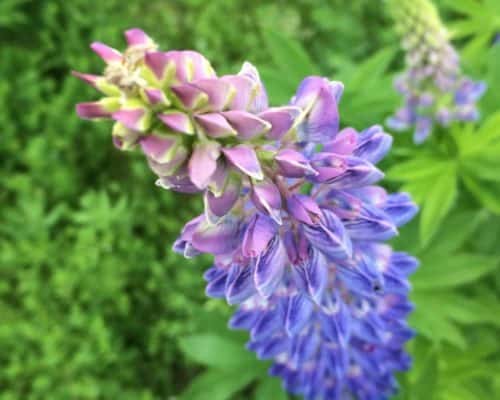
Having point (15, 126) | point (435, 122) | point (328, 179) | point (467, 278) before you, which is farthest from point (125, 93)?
point (15, 126)

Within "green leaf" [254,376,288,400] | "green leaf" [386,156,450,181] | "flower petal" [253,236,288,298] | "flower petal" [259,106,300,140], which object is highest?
"flower petal" [259,106,300,140]

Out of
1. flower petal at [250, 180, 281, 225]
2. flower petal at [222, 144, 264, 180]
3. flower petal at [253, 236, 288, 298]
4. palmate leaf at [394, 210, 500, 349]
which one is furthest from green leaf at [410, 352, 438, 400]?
flower petal at [222, 144, 264, 180]

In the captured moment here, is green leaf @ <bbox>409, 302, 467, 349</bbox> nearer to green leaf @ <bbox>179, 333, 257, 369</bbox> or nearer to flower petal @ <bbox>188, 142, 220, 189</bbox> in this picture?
green leaf @ <bbox>179, 333, 257, 369</bbox>

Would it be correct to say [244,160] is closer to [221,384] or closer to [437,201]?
[437,201]

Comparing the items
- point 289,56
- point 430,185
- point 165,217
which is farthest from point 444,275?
point 165,217

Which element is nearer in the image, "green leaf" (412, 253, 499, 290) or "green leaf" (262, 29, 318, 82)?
"green leaf" (412, 253, 499, 290)

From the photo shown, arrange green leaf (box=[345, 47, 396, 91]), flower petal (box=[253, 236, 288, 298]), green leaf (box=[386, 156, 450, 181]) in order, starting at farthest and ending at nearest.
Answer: green leaf (box=[345, 47, 396, 91]), green leaf (box=[386, 156, 450, 181]), flower petal (box=[253, 236, 288, 298])

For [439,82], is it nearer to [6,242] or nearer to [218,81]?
[218,81]
